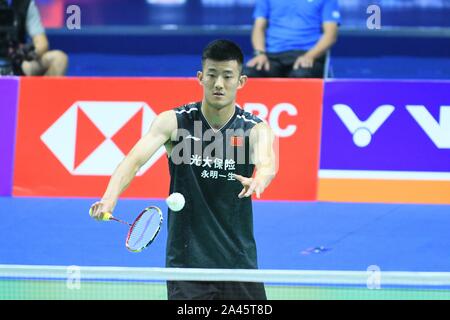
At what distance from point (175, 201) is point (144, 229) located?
257 millimetres

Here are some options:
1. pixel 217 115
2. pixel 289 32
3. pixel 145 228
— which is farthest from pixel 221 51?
pixel 289 32

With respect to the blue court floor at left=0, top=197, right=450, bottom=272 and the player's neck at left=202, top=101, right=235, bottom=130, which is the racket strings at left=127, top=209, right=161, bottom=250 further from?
the blue court floor at left=0, top=197, right=450, bottom=272

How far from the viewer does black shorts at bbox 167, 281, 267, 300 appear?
16.9 ft

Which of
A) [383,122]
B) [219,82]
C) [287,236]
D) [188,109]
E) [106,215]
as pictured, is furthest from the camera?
[383,122]

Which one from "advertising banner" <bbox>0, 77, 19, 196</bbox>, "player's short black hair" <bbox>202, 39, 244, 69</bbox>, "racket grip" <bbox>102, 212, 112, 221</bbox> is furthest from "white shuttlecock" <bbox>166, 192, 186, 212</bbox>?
"advertising banner" <bbox>0, 77, 19, 196</bbox>

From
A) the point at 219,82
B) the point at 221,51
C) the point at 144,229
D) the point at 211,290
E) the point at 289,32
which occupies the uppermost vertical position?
the point at 289,32

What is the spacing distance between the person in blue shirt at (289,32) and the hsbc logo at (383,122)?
44.7 inches

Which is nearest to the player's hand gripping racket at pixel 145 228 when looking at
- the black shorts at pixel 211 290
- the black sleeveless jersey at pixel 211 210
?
the black sleeveless jersey at pixel 211 210

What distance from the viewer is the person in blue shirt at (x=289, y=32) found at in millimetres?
10664

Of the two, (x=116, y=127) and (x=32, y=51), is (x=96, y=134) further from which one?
(x=32, y=51)

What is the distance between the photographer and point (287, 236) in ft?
28.7

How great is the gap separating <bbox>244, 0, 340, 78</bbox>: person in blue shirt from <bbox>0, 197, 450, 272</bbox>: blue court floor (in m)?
1.70

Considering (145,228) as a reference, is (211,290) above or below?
below
